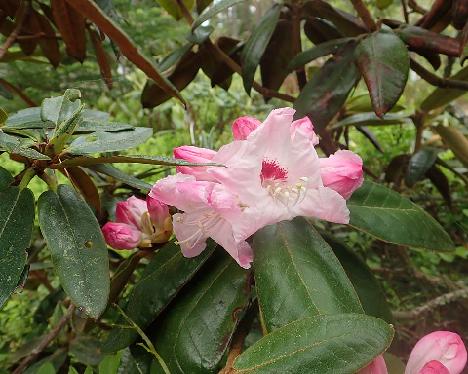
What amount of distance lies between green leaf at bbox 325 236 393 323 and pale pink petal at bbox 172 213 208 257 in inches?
7.4

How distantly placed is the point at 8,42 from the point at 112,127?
56 centimetres

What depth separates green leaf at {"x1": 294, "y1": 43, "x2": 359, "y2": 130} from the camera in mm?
831

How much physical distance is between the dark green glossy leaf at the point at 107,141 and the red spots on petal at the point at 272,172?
0.46 feet

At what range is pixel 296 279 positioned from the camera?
471 mm

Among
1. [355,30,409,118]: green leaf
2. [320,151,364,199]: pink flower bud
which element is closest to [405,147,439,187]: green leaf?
[355,30,409,118]: green leaf

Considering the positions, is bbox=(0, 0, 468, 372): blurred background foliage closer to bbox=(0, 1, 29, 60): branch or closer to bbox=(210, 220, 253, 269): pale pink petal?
bbox=(0, 1, 29, 60): branch

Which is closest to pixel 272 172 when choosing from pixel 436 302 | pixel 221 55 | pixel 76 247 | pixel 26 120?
pixel 76 247

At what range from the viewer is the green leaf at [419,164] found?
3.77 ft

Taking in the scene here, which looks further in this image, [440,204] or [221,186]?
[440,204]

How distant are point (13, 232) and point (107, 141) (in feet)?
0.44

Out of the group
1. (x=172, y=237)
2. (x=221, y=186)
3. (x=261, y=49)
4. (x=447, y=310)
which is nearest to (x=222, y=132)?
(x=447, y=310)

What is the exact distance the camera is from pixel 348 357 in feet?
1.32

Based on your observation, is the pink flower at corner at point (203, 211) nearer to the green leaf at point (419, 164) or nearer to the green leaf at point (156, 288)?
the green leaf at point (156, 288)

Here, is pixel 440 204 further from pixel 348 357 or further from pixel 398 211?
pixel 348 357
